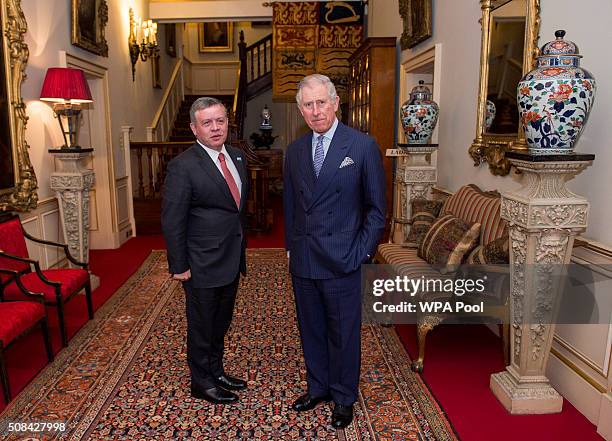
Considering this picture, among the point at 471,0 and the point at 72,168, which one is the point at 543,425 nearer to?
the point at 471,0

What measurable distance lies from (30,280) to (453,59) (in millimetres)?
3952

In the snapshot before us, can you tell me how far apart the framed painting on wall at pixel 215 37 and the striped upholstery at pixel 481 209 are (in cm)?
1008

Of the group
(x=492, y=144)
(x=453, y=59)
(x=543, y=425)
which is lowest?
(x=543, y=425)

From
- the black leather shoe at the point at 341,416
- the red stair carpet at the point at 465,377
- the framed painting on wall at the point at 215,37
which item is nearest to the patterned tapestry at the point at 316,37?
the framed painting on wall at the point at 215,37

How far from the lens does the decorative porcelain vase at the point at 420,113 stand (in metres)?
4.51

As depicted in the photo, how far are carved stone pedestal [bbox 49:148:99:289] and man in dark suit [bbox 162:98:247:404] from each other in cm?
253

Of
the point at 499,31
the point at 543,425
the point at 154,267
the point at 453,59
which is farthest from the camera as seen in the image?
the point at 154,267

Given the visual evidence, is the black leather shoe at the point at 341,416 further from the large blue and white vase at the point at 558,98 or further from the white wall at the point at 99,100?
the white wall at the point at 99,100

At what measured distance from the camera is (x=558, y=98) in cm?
226

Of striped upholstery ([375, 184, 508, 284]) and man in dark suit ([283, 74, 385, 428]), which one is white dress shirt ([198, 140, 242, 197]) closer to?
man in dark suit ([283, 74, 385, 428])

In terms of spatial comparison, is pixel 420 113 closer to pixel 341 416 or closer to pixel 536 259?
pixel 536 259

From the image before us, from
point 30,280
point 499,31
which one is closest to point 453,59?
point 499,31

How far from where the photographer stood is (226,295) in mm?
2717

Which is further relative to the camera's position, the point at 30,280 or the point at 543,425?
the point at 30,280
